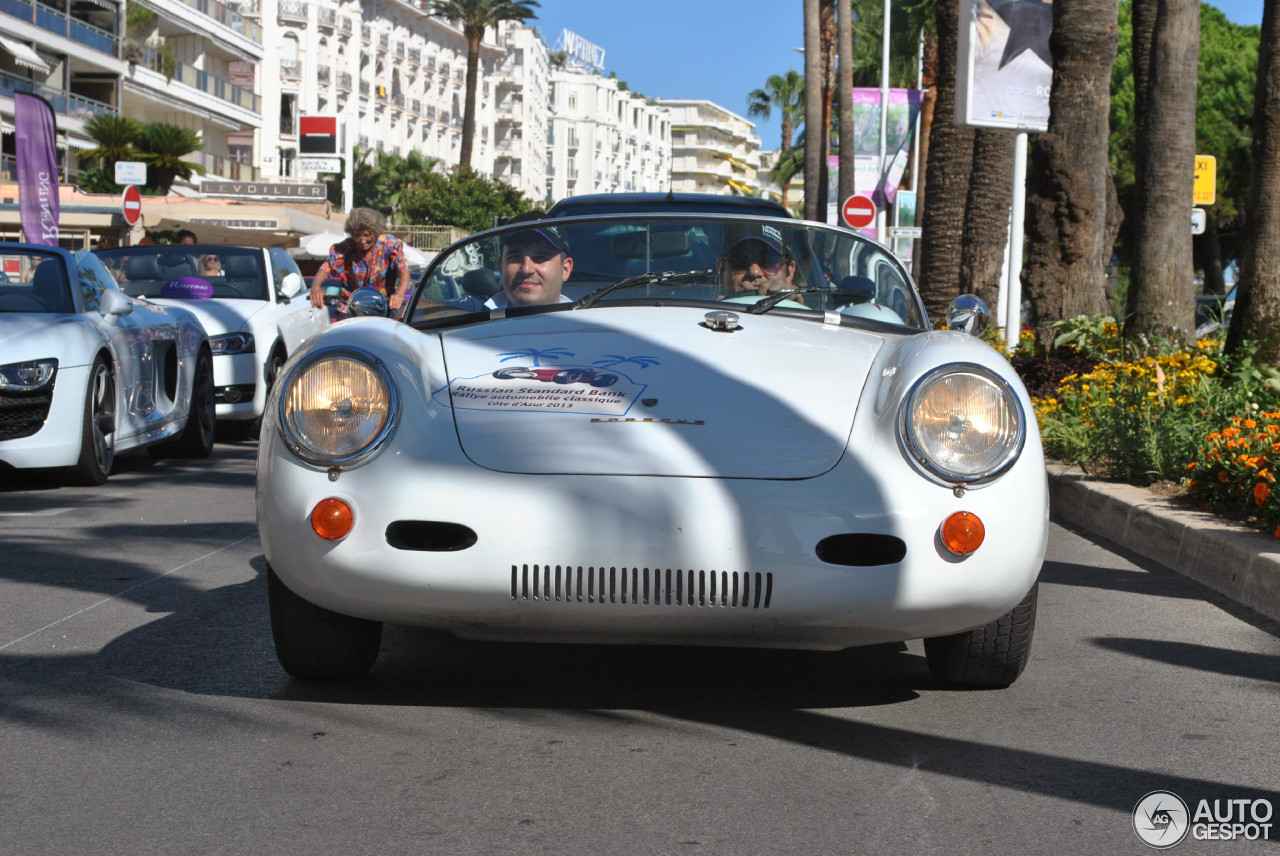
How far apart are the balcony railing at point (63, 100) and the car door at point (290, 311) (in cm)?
3664

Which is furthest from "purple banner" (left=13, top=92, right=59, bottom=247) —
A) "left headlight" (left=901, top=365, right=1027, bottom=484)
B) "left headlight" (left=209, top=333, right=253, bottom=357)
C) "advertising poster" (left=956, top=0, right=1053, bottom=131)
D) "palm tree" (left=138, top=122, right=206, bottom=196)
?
"palm tree" (left=138, top=122, right=206, bottom=196)

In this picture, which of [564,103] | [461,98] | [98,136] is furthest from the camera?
[564,103]

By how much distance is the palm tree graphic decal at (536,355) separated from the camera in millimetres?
4336

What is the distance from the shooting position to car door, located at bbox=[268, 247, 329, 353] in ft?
43.0

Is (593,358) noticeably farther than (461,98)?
No

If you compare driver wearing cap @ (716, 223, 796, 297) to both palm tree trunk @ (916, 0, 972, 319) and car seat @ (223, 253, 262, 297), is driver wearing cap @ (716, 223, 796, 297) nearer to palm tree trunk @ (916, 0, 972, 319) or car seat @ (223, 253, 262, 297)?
car seat @ (223, 253, 262, 297)

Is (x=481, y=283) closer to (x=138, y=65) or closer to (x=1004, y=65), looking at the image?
(x=1004, y=65)

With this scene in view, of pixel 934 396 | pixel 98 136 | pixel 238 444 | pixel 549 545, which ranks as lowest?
pixel 238 444

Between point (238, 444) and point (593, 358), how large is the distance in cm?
890

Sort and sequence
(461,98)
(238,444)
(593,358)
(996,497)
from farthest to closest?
(461,98) → (238,444) → (593,358) → (996,497)

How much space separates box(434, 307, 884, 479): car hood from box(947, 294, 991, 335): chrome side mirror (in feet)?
2.90

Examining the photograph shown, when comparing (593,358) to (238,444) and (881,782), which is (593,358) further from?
(238,444)

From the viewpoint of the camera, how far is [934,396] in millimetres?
4027

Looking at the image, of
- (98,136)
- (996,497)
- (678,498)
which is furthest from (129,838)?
(98,136)
